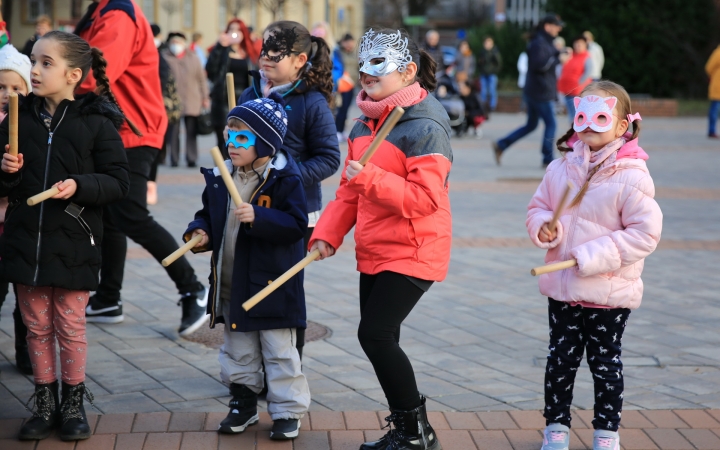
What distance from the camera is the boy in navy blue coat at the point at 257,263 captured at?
3.78m

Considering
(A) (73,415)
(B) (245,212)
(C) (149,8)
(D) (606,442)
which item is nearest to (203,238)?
(B) (245,212)

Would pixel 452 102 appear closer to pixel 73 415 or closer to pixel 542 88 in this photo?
pixel 542 88

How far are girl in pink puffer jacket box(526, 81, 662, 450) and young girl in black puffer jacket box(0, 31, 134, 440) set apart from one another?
177 centimetres

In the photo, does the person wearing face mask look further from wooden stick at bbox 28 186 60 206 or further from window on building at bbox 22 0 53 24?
window on building at bbox 22 0 53 24

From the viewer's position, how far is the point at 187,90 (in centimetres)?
1322

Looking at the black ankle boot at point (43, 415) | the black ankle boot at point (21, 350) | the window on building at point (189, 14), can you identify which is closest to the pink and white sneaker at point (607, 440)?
the black ankle boot at point (43, 415)

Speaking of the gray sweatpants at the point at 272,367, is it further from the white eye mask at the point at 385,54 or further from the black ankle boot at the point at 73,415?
the white eye mask at the point at 385,54

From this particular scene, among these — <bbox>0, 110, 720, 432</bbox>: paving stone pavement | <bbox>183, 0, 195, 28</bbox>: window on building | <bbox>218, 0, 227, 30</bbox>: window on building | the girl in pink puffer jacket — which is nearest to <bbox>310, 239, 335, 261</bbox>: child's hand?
the girl in pink puffer jacket

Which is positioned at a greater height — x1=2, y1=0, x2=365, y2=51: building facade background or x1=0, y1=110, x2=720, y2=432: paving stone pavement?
x1=2, y1=0, x2=365, y2=51: building facade background

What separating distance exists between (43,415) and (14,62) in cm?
173

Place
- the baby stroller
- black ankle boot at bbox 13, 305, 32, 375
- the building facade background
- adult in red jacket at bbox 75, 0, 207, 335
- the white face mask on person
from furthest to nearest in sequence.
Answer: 1. the building facade background
2. the baby stroller
3. the white face mask on person
4. adult in red jacket at bbox 75, 0, 207, 335
5. black ankle boot at bbox 13, 305, 32, 375

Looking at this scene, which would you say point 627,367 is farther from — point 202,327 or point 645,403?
point 202,327

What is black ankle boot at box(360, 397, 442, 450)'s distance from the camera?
144 inches

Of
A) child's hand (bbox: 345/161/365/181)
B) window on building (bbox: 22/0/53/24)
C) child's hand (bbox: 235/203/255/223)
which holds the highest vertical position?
window on building (bbox: 22/0/53/24)
